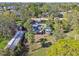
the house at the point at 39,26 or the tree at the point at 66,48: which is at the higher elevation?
the house at the point at 39,26

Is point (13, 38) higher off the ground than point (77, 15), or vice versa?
point (77, 15)

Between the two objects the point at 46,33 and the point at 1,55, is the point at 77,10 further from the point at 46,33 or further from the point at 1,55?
the point at 1,55

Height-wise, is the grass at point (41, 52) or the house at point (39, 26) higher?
the house at point (39, 26)

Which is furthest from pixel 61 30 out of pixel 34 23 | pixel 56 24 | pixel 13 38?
pixel 13 38

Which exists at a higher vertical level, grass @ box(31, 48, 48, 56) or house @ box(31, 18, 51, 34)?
house @ box(31, 18, 51, 34)

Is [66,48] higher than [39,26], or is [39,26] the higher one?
[39,26]

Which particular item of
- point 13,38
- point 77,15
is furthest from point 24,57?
point 77,15

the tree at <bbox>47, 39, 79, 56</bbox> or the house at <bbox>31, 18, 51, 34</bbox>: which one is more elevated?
the house at <bbox>31, 18, 51, 34</bbox>

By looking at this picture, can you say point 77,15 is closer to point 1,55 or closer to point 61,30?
point 61,30

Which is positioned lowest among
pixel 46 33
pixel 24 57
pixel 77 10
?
pixel 24 57

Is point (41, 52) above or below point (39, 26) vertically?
below
